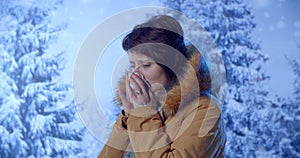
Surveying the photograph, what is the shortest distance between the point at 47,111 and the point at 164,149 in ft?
1.98

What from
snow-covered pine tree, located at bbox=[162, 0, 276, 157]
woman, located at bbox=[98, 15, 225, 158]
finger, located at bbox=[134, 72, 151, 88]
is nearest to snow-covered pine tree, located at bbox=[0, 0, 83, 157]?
woman, located at bbox=[98, 15, 225, 158]

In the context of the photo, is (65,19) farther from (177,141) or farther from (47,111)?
(177,141)

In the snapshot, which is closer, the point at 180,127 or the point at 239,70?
the point at 180,127

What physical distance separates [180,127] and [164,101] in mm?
120

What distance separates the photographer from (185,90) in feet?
5.16

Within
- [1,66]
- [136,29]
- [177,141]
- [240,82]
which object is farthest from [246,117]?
[1,66]

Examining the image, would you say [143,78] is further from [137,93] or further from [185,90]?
[185,90]

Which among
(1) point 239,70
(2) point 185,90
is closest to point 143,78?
(2) point 185,90

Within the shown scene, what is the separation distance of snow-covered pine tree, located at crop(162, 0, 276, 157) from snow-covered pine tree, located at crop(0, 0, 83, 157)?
54cm

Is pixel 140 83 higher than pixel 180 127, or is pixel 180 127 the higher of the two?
pixel 140 83

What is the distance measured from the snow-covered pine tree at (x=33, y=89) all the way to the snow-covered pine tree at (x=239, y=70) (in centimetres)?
54

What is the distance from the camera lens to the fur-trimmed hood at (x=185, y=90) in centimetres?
156

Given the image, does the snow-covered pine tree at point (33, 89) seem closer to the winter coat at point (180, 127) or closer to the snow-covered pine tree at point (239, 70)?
the winter coat at point (180, 127)

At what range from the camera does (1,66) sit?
6.27ft
